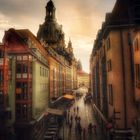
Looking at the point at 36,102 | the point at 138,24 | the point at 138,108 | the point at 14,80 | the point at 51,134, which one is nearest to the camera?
the point at 138,24

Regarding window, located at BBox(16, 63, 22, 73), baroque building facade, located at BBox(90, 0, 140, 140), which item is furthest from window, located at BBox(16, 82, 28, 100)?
baroque building facade, located at BBox(90, 0, 140, 140)

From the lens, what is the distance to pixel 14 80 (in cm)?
3197

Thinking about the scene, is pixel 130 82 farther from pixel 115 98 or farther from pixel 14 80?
pixel 14 80

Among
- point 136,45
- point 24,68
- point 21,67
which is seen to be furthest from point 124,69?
point 21,67

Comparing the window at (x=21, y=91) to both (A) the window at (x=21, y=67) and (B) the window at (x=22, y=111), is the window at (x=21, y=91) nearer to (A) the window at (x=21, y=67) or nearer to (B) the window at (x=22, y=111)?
(B) the window at (x=22, y=111)

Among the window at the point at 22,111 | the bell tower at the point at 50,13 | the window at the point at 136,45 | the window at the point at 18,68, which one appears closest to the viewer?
the window at the point at 136,45

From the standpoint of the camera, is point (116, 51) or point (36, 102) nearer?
point (116, 51)

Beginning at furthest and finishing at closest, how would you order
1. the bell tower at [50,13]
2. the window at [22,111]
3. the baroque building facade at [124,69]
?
1. the bell tower at [50,13]
2. the window at [22,111]
3. the baroque building facade at [124,69]

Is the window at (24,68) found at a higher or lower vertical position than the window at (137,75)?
higher

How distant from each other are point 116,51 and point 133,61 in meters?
2.21

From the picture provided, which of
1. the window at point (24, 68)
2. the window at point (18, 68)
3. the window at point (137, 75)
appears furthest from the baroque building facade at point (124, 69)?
the window at point (18, 68)

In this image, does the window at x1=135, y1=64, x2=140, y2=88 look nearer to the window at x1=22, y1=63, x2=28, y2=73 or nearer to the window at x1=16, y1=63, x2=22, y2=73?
the window at x1=22, y1=63, x2=28, y2=73

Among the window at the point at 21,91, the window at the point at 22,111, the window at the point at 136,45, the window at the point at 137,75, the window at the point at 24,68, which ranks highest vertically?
the window at the point at 136,45

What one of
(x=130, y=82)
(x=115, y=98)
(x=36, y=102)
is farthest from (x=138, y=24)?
(x=36, y=102)
